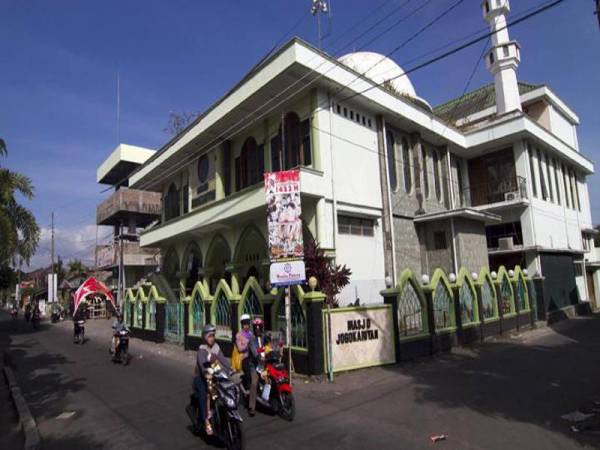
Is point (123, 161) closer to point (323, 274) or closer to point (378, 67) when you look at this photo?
point (378, 67)

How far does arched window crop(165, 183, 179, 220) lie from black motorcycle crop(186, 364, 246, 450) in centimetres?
1967

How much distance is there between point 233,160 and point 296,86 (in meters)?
5.71

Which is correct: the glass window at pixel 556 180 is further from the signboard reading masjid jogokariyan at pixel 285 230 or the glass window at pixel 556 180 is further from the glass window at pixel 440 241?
the signboard reading masjid jogokariyan at pixel 285 230

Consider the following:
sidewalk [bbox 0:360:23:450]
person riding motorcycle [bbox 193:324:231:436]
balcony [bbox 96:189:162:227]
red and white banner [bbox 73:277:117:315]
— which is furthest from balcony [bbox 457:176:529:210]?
balcony [bbox 96:189:162:227]

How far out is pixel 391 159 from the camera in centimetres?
1742

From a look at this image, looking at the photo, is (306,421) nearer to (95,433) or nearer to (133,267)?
(95,433)

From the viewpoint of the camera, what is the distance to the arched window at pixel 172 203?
2427 cm

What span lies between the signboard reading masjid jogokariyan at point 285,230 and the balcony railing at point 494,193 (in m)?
15.3

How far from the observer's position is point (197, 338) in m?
13.5

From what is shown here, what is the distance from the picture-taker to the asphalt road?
5605mm

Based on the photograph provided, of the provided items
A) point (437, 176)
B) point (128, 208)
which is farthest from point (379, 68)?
point (128, 208)

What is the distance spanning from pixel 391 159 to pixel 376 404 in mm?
12145

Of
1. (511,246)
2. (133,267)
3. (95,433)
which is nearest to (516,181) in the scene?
(511,246)

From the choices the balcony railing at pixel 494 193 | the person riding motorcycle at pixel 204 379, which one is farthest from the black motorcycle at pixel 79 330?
the balcony railing at pixel 494 193
